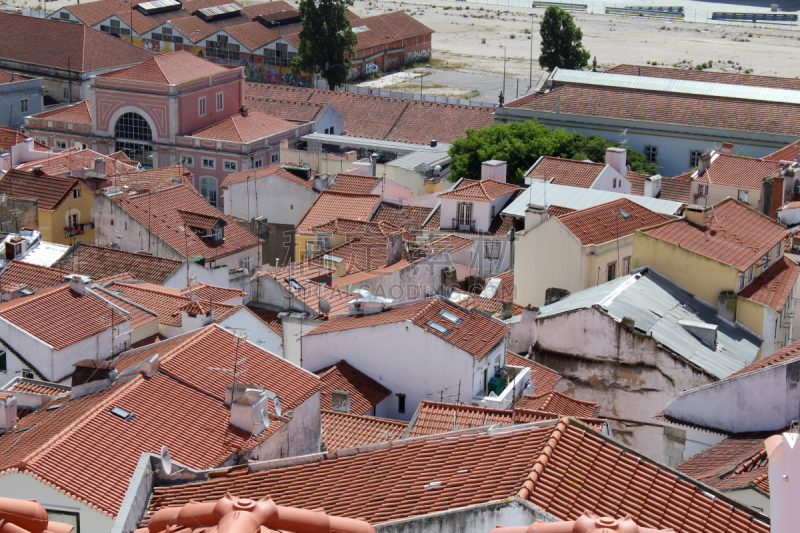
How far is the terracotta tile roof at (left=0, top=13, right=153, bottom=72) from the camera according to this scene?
292ft

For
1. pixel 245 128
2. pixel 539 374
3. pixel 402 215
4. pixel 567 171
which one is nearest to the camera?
pixel 539 374

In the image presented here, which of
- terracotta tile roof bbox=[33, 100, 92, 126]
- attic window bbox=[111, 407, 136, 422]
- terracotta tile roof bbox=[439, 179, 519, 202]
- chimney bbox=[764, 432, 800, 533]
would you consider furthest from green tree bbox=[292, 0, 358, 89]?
chimney bbox=[764, 432, 800, 533]

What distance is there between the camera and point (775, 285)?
35.5 metres

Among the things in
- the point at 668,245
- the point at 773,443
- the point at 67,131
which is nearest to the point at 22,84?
the point at 67,131

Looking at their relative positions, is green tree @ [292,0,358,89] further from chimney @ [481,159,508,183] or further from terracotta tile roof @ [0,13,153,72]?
chimney @ [481,159,508,183]

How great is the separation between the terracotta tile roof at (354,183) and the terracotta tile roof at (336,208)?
2.43m

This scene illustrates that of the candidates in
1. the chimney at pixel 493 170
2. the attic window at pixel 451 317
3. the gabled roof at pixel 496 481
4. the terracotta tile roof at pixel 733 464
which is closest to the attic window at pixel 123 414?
the gabled roof at pixel 496 481

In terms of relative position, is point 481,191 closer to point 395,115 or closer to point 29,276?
point 29,276

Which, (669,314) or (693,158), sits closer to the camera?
(669,314)

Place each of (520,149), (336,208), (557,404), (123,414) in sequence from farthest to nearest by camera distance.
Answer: (520,149), (336,208), (557,404), (123,414)

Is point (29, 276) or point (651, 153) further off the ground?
point (29, 276)

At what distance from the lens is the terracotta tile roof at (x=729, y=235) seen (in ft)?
115

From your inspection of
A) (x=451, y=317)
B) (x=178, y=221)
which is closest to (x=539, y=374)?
(x=451, y=317)

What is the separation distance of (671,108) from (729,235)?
33.5 metres
